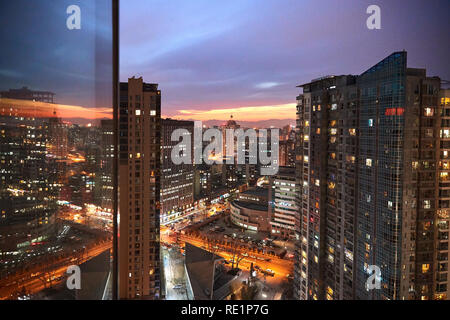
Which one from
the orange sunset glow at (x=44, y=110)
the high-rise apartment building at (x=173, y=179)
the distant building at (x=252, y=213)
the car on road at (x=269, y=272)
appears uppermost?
the orange sunset glow at (x=44, y=110)

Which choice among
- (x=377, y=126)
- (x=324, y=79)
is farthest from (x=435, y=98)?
(x=324, y=79)

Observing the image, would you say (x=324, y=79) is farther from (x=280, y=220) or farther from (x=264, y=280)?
(x=280, y=220)

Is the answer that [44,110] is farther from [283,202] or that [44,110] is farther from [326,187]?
[283,202]

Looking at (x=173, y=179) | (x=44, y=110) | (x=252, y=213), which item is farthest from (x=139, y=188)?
(x=173, y=179)

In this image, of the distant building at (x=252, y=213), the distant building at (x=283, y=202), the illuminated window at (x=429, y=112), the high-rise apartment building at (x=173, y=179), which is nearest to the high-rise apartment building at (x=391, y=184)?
the illuminated window at (x=429, y=112)

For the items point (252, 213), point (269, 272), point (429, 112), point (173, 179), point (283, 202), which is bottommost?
point (269, 272)

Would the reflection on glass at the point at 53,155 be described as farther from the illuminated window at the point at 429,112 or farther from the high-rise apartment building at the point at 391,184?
the illuminated window at the point at 429,112

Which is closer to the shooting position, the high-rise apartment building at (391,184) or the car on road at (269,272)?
the high-rise apartment building at (391,184)

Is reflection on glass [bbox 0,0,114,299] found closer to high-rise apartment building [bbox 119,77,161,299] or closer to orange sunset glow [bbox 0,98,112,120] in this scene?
orange sunset glow [bbox 0,98,112,120]
